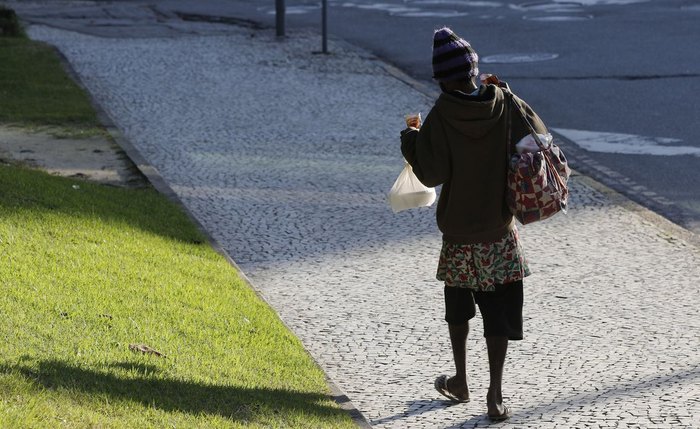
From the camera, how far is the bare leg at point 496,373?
4.91 m

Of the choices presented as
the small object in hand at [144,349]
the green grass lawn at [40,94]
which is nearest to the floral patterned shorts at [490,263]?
the small object in hand at [144,349]

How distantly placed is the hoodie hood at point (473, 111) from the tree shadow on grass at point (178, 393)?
132 centimetres

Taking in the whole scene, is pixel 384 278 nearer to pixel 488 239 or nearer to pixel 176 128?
pixel 488 239

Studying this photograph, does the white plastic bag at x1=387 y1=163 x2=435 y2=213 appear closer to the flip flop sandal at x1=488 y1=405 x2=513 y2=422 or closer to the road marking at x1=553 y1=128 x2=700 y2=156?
the flip flop sandal at x1=488 y1=405 x2=513 y2=422

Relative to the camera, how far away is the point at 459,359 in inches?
201

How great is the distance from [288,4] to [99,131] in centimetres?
1420

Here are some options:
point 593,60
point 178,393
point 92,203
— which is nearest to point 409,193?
point 178,393

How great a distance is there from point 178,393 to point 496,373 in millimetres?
1347

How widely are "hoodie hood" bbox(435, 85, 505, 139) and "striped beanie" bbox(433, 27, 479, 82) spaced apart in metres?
0.09

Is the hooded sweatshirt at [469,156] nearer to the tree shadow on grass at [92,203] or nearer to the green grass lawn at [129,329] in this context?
the green grass lawn at [129,329]

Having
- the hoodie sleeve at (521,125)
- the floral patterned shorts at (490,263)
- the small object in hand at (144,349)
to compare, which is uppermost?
the hoodie sleeve at (521,125)

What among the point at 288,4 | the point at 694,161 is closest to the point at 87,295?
the point at 694,161

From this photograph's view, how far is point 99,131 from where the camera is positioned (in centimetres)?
1095

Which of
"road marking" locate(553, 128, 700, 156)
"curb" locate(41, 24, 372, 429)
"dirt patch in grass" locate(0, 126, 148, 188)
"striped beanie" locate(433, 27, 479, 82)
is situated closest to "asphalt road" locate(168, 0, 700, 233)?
"road marking" locate(553, 128, 700, 156)
